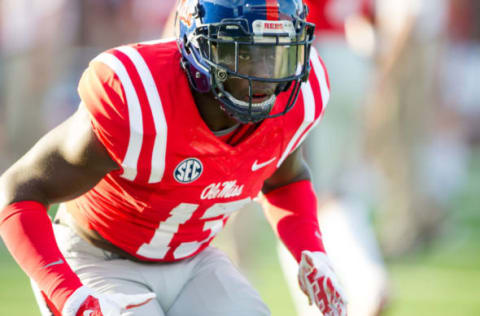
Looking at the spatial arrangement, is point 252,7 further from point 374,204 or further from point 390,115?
point 374,204

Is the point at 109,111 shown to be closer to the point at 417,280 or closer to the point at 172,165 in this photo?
the point at 172,165

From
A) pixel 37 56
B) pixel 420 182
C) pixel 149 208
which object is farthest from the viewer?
pixel 37 56

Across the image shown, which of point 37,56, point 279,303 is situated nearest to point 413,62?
point 279,303

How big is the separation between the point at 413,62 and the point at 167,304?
12.5ft

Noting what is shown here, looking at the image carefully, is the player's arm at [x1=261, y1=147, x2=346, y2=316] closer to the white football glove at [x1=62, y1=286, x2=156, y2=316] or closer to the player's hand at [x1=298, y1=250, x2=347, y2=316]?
the player's hand at [x1=298, y1=250, x2=347, y2=316]

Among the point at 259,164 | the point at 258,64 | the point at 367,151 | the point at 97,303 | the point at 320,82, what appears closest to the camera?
the point at 97,303

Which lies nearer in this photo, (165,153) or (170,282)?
(165,153)

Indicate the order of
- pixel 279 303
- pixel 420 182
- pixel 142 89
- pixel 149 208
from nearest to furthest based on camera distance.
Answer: pixel 142 89
pixel 149 208
pixel 279 303
pixel 420 182

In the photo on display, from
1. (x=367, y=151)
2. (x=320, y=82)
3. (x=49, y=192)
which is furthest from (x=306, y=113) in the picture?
(x=367, y=151)

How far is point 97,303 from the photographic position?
2170 mm

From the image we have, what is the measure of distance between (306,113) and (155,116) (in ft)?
1.67

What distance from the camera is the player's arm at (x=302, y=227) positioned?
99.9 inches

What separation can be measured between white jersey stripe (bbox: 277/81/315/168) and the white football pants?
413mm

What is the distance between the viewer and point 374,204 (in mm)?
7926
